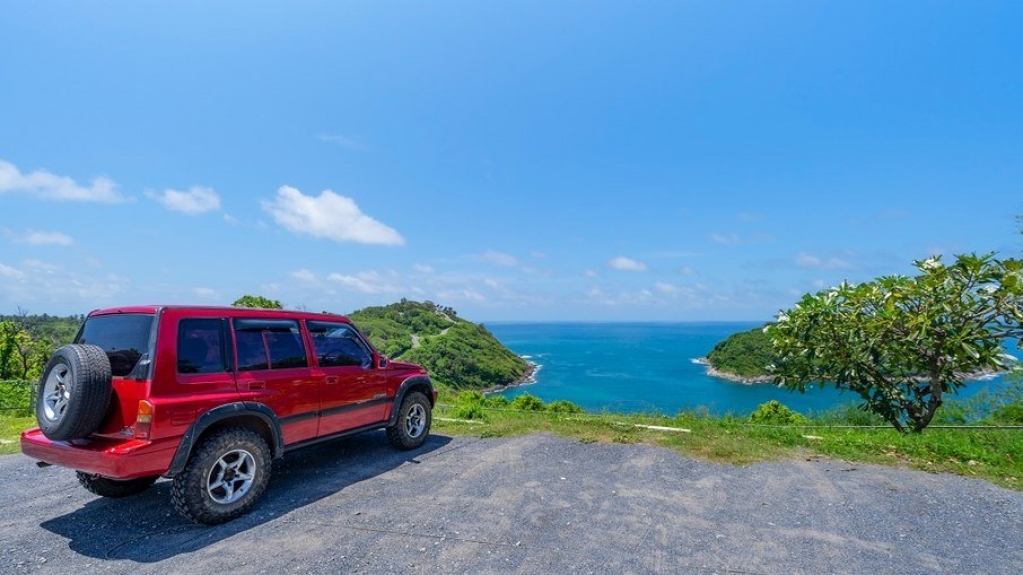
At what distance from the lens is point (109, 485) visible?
512 centimetres

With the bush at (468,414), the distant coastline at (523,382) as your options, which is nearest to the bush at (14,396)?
the bush at (468,414)

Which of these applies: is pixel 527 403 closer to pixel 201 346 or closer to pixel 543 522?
pixel 543 522

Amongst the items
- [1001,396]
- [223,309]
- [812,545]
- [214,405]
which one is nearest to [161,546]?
[214,405]

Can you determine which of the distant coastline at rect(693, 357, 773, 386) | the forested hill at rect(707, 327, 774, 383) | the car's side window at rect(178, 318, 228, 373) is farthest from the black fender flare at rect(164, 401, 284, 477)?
the forested hill at rect(707, 327, 774, 383)

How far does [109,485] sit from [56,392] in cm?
133

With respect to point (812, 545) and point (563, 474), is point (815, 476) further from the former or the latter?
point (563, 474)

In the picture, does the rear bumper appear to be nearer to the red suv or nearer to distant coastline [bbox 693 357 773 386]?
the red suv

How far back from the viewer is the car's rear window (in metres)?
4.36

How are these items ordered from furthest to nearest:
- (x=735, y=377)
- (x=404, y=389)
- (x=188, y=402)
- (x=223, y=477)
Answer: (x=735, y=377) → (x=404, y=389) → (x=223, y=477) → (x=188, y=402)

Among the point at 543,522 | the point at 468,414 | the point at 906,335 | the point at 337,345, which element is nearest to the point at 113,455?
the point at 337,345

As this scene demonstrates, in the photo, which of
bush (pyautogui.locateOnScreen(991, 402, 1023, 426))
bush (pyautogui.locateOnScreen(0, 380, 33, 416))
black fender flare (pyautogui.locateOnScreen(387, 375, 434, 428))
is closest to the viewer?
black fender flare (pyautogui.locateOnScreen(387, 375, 434, 428))

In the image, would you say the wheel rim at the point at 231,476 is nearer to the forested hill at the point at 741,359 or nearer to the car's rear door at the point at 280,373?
the car's rear door at the point at 280,373

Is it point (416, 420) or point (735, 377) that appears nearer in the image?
point (416, 420)

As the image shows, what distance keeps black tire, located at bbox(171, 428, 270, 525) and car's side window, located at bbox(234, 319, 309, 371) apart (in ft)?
2.41
